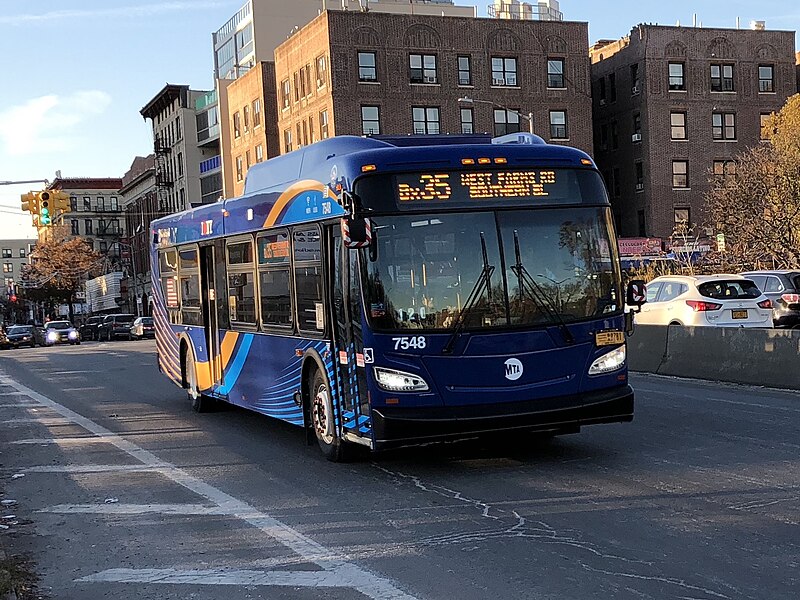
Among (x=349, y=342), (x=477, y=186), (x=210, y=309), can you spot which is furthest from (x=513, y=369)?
(x=210, y=309)

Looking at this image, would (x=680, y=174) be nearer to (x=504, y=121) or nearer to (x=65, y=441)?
(x=504, y=121)

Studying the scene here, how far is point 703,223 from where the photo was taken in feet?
199

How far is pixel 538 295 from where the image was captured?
368 inches

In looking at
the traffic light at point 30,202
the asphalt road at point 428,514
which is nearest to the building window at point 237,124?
the traffic light at point 30,202

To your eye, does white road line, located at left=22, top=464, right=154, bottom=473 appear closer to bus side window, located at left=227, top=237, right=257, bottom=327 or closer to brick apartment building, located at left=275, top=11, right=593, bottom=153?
bus side window, located at left=227, top=237, right=257, bottom=327

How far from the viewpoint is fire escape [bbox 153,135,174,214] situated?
298 ft

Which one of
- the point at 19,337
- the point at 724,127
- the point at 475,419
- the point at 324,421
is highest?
the point at 724,127

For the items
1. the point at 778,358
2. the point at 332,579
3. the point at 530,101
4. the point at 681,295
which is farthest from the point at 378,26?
the point at 332,579

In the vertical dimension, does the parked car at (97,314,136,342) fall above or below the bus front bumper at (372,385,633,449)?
below

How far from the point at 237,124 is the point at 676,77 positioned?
30.4m

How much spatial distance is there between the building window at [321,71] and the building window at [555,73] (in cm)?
1358

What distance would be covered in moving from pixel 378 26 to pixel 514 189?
50.7 meters

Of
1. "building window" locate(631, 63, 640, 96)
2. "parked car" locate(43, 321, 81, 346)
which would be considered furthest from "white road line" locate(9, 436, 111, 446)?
"building window" locate(631, 63, 640, 96)

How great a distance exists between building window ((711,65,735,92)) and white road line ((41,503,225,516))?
60354mm
